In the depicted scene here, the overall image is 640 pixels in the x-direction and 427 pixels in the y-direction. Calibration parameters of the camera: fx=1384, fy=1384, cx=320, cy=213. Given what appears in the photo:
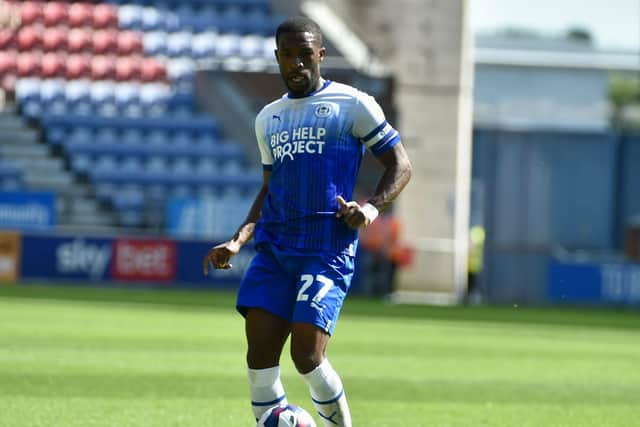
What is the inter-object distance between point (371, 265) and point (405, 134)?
15.3 ft

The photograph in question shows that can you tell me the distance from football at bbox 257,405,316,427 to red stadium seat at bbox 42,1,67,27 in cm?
2861

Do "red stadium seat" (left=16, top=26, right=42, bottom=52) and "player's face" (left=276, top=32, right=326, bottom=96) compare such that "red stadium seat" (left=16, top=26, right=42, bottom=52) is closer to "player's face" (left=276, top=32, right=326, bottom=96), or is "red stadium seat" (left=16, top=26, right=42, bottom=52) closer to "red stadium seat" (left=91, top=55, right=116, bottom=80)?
"red stadium seat" (left=91, top=55, right=116, bottom=80)

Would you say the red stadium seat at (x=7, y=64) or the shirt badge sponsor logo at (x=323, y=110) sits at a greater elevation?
the red stadium seat at (x=7, y=64)

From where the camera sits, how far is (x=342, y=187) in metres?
6.42

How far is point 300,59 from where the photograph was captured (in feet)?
20.6

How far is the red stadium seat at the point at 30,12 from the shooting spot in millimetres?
33625

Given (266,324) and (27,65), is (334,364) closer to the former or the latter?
(266,324)

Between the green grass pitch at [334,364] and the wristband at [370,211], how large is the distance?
105 inches

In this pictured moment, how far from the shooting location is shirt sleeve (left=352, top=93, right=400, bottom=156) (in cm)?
643

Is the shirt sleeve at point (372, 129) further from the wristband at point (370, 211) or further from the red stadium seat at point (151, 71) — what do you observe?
the red stadium seat at point (151, 71)

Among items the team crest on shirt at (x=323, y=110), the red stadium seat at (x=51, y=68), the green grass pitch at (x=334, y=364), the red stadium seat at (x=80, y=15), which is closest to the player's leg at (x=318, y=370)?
the team crest on shirt at (x=323, y=110)

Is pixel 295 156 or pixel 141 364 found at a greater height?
pixel 295 156

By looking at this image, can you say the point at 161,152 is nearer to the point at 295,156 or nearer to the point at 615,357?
the point at 615,357

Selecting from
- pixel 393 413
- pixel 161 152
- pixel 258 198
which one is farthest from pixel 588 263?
pixel 258 198
